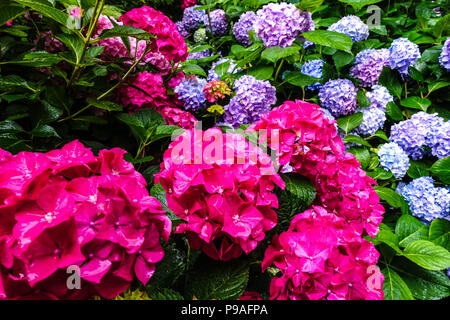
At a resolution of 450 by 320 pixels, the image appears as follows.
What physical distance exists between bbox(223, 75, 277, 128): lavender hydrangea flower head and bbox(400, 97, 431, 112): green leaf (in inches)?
28.6

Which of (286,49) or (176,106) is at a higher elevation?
(286,49)

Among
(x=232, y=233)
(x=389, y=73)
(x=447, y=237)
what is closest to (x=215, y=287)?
(x=232, y=233)

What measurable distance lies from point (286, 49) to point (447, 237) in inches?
36.3

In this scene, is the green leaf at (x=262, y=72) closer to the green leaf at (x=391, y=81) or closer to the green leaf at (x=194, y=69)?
the green leaf at (x=194, y=69)

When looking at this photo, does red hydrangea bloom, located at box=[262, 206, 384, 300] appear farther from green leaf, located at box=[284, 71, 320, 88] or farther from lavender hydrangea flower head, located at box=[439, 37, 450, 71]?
lavender hydrangea flower head, located at box=[439, 37, 450, 71]

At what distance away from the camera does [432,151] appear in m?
1.40

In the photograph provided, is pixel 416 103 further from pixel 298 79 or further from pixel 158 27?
pixel 158 27

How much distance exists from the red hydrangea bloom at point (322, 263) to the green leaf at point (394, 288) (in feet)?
1.41

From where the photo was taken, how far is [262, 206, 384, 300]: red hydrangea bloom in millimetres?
562

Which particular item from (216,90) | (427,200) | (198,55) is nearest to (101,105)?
(216,90)

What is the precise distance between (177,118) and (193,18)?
1.21m

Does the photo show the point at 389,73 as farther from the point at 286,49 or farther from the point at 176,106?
the point at 176,106

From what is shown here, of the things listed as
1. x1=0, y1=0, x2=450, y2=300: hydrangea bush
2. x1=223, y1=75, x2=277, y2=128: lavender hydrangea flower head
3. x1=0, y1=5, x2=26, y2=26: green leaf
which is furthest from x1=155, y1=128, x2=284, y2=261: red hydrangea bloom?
x1=223, y1=75, x2=277, y2=128: lavender hydrangea flower head

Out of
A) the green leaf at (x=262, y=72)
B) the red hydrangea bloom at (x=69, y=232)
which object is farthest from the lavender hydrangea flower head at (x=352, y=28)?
the red hydrangea bloom at (x=69, y=232)
